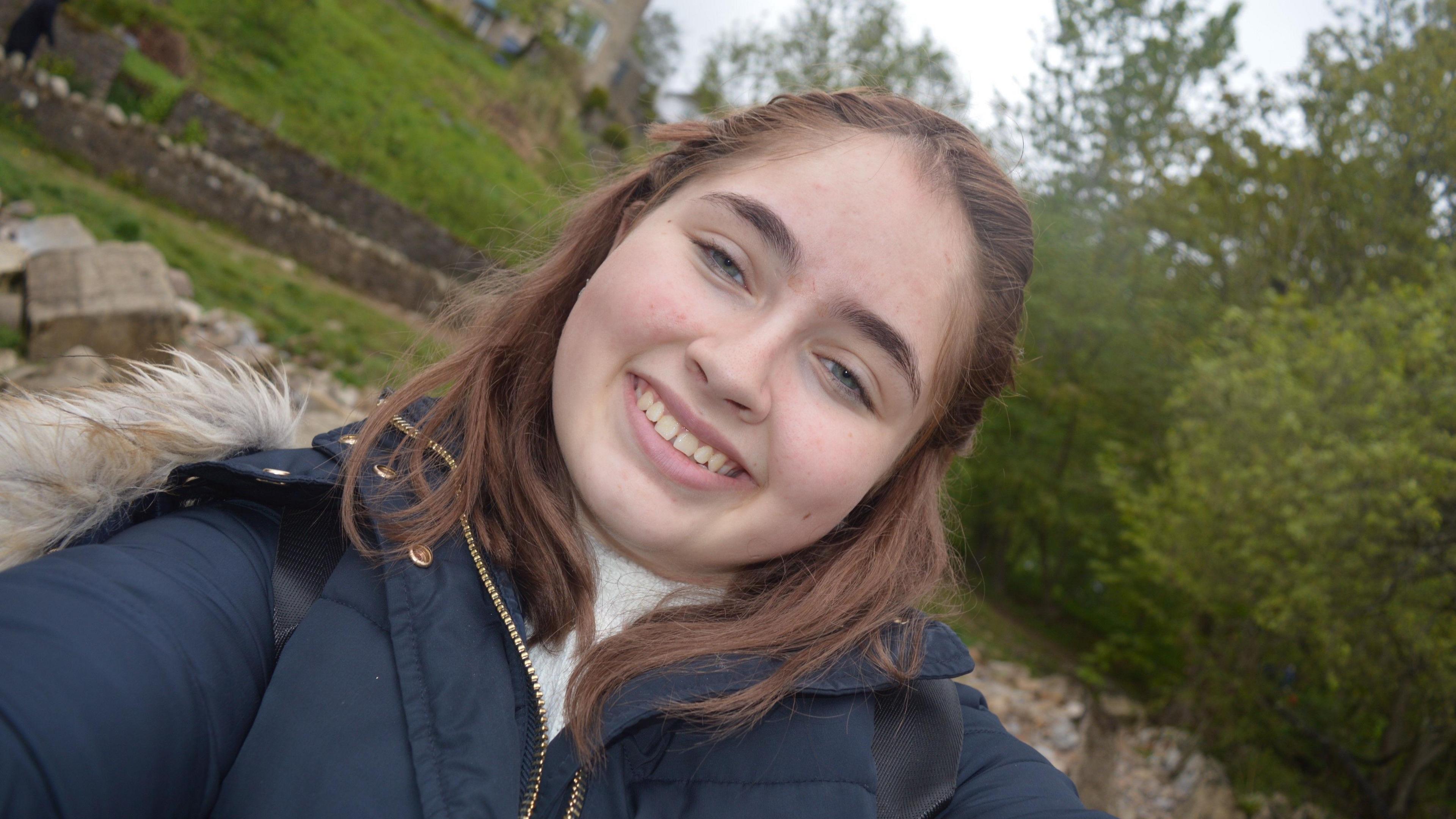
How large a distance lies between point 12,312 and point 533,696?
5.64 m

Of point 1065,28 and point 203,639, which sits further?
point 1065,28

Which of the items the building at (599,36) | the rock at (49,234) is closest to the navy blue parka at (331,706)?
the rock at (49,234)

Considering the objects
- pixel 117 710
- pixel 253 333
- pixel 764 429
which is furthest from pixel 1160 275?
pixel 117 710

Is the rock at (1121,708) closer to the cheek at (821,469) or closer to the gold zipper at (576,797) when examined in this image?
the cheek at (821,469)

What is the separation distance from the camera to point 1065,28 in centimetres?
1450

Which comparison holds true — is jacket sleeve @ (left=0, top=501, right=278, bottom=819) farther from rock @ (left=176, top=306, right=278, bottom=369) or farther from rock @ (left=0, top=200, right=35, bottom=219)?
rock @ (left=0, top=200, right=35, bottom=219)

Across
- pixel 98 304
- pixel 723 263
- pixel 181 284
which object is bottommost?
pixel 181 284

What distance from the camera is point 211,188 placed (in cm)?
997

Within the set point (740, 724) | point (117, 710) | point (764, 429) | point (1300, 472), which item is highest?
point (1300, 472)

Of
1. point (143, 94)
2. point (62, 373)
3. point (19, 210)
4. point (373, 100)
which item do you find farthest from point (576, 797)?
point (373, 100)

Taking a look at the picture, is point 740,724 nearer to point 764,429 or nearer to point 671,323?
point 764,429

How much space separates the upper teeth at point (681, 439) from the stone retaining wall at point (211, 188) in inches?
281

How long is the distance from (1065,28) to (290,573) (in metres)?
16.2

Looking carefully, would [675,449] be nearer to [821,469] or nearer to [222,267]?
[821,469]
